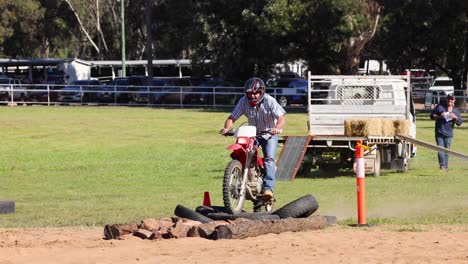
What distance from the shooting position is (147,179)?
21219 mm

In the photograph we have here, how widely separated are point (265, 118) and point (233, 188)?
1.10 m

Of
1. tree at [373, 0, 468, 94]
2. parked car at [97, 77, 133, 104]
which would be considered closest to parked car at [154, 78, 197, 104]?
parked car at [97, 77, 133, 104]

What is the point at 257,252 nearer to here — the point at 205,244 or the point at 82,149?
the point at 205,244

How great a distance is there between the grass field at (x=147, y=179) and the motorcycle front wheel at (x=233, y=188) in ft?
5.24

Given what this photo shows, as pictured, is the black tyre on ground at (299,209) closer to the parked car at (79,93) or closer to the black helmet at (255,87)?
the black helmet at (255,87)

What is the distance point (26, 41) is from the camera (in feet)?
291

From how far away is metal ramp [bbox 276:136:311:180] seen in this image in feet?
66.5

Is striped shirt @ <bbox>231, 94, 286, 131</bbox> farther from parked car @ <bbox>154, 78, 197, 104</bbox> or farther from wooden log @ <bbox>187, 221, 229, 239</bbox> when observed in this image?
parked car @ <bbox>154, 78, 197, 104</bbox>

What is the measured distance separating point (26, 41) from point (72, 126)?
52.2 metres

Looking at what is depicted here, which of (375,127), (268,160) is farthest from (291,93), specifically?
(268,160)

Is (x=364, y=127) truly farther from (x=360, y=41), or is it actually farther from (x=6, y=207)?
(x=360, y=41)

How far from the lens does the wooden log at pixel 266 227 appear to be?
33.6 ft

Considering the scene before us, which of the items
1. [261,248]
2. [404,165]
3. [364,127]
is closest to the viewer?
[261,248]

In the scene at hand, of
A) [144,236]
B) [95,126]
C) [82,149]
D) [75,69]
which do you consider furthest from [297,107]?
[144,236]
